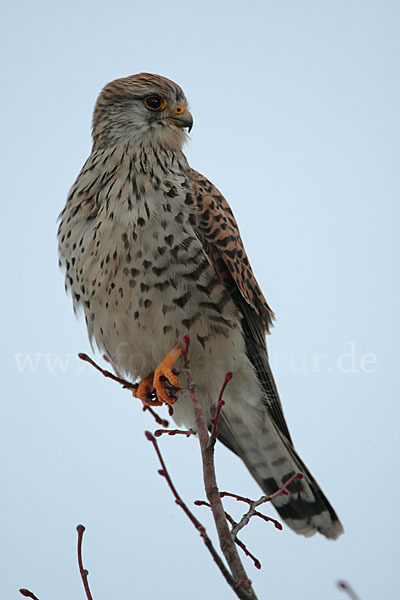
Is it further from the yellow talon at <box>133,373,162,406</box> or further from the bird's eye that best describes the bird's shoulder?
the yellow talon at <box>133,373,162,406</box>

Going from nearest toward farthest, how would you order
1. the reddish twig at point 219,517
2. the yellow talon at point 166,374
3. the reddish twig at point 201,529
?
the reddish twig at point 201,529 < the reddish twig at point 219,517 < the yellow talon at point 166,374

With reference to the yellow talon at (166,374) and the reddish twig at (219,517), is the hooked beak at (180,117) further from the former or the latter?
the reddish twig at (219,517)

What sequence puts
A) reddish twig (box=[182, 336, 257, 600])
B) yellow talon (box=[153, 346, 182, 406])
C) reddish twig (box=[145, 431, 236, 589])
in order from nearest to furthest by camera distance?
1. reddish twig (box=[145, 431, 236, 589])
2. reddish twig (box=[182, 336, 257, 600])
3. yellow talon (box=[153, 346, 182, 406])

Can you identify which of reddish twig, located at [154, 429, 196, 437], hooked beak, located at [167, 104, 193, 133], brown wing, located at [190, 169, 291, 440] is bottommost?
reddish twig, located at [154, 429, 196, 437]

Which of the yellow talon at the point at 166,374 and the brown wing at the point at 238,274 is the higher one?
the brown wing at the point at 238,274

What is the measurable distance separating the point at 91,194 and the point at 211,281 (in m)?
0.64

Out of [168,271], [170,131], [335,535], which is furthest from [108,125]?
[335,535]

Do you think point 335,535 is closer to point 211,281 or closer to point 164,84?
point 211,281

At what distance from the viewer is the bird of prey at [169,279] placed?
275 centimetres

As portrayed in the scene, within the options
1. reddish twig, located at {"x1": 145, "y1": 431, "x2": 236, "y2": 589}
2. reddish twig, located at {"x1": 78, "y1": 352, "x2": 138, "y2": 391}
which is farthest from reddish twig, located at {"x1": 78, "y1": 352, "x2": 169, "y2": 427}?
reddish twig, located at {"x1": 145, "y1": 431, "x2": 236, "y2": 589}

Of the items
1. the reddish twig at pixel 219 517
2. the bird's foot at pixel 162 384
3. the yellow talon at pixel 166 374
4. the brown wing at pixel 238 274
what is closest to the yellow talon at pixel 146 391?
the bird's foot at pixel 162 384

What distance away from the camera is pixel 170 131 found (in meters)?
3.03

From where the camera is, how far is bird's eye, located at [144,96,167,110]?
308cm

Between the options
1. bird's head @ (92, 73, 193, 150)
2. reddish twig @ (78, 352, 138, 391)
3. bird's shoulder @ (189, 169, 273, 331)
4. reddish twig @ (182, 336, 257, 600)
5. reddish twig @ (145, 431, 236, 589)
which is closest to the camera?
reddish twig @ (145, 431, 236, 589)
